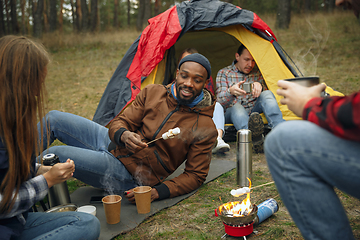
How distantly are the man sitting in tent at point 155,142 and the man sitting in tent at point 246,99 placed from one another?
118 centimetres

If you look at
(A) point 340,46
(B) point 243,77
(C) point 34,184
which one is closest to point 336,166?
(C) point 34,184

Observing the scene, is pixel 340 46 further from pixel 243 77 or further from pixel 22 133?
pixel 22 133

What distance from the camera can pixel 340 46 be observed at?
9.40m

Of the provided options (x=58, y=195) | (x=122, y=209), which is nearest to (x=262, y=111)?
(x=122, y=209)

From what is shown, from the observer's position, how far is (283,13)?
36.2ft

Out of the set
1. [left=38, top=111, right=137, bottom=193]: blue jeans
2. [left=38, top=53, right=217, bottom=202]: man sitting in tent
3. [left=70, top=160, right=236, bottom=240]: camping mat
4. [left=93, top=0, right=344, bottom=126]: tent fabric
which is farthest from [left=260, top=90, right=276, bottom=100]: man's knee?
[left=38, top=111, right=137, bottom=193]: blue jeans

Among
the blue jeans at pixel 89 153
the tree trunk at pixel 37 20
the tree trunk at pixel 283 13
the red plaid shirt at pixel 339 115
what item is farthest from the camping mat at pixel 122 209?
the tree trunk at pixel 37 20

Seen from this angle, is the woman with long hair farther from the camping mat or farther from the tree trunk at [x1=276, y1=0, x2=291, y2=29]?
the tree trunk at [x1=276, y1=0, x2=291, y2=29]

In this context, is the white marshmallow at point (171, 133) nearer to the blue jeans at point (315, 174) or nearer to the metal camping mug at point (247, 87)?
the blue jeans at point (315, 174)

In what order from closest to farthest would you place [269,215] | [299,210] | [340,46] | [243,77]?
[299,210]
[269,215]
[243,77]
[340,46]

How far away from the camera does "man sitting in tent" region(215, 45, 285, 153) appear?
367 centimetres

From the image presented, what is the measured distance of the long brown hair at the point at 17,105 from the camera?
1.37m

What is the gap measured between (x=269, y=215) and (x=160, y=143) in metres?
1.00

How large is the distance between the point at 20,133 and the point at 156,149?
3.97 feet
